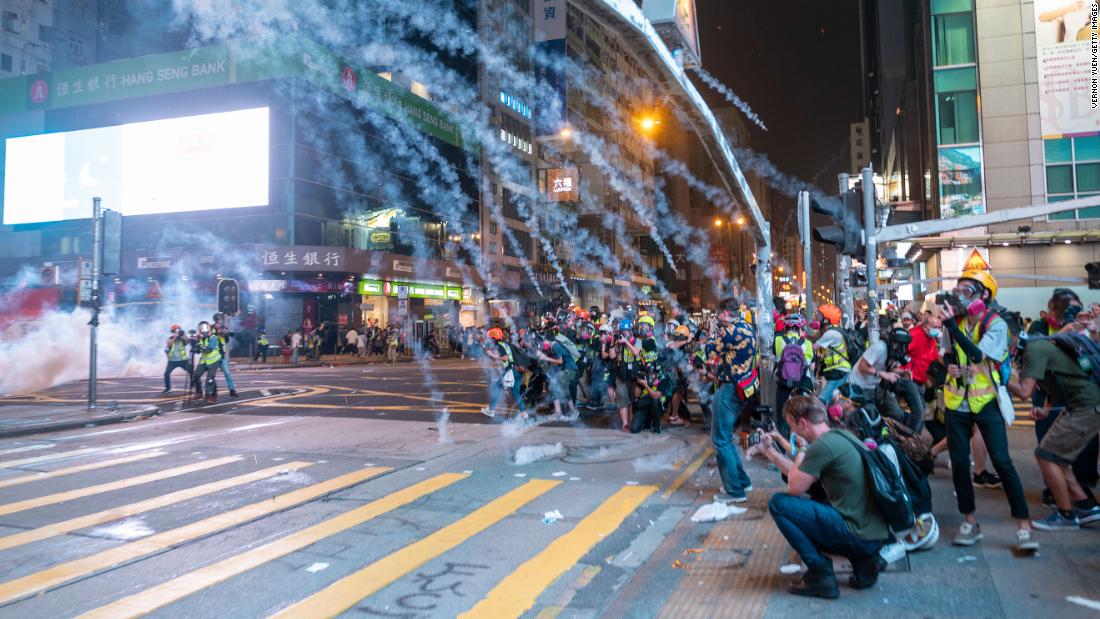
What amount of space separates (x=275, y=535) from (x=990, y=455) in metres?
5.54

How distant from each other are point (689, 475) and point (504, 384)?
5.10 metres

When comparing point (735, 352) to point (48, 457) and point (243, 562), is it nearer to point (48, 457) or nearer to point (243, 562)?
point (243, 562)

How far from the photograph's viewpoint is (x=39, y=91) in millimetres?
44250

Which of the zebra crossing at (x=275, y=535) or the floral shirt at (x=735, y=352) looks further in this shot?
the floral shirt at (x=735, y=352)

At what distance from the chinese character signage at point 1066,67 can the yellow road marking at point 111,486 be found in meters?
27.8

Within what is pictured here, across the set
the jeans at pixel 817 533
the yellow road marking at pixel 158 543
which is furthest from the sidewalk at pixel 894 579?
the yellow road marking at pixel 158 543

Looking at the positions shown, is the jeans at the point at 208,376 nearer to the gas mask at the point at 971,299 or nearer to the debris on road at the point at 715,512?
the debris on road at the point at 715,512

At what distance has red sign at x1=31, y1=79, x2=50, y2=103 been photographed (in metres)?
44.0

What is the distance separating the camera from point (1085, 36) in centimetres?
2388

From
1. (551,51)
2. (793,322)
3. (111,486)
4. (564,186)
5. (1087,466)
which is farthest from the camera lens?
(551,51)

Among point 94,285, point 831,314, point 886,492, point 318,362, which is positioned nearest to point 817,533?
point 886,492

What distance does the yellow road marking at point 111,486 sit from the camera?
694 centimetres

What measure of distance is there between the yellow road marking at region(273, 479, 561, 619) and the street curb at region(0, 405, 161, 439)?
30.1 feet

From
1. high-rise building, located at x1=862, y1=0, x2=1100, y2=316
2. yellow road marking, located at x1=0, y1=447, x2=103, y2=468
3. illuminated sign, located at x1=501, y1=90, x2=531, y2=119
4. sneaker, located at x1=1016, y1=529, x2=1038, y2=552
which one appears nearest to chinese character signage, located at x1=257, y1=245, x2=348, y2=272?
yellow road marking, located at x1=0, y1=447, x2=103, y2=468
